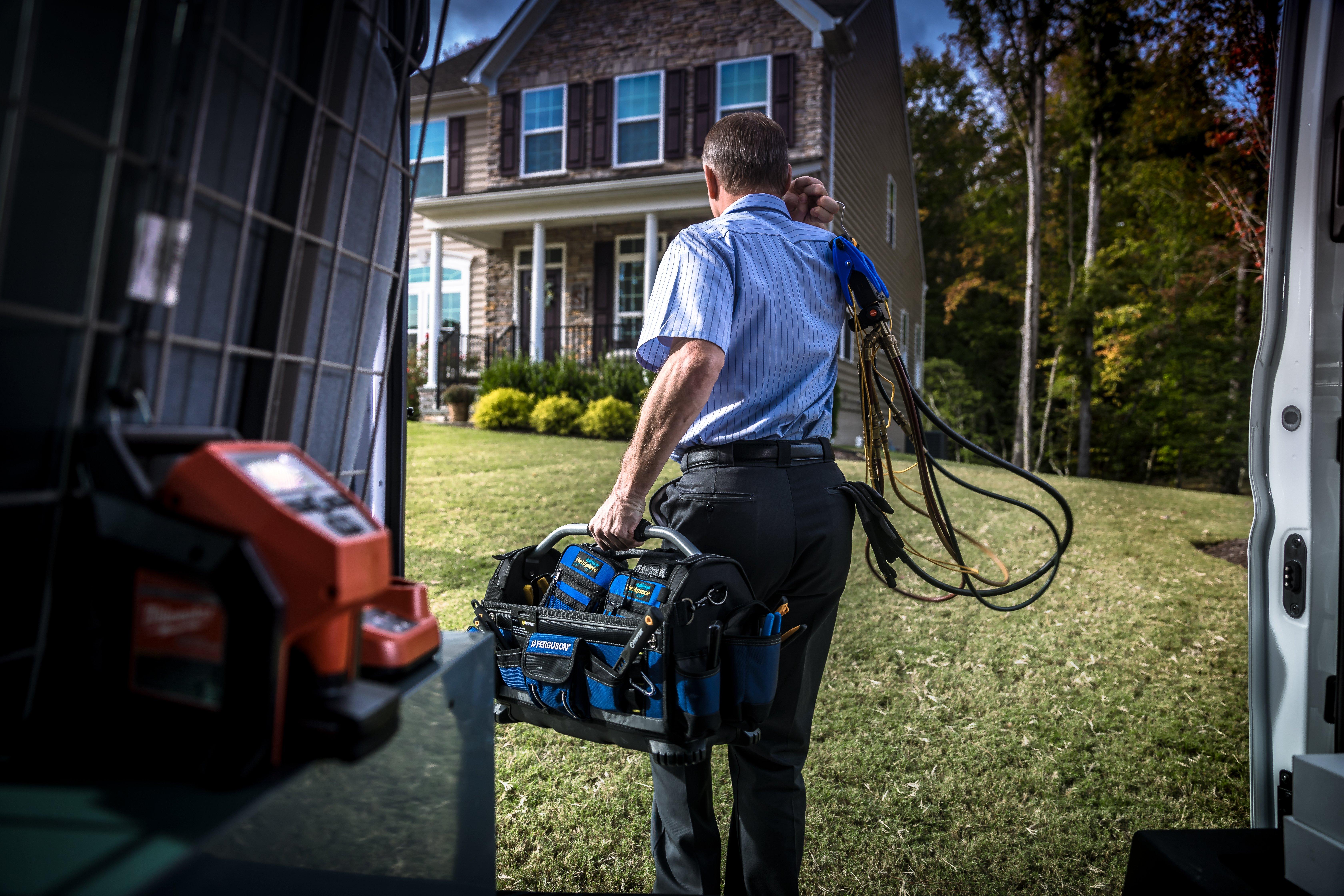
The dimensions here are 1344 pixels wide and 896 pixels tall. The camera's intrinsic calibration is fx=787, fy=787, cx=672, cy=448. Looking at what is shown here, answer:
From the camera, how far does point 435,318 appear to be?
13.0 meters

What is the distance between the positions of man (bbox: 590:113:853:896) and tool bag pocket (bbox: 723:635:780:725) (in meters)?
0.25

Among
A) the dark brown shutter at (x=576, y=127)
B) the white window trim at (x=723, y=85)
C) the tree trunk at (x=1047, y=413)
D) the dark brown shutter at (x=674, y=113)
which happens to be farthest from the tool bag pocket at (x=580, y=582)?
the tree trunk at (x=1047, y=413)

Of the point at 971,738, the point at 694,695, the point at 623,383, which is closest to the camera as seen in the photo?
the point at 694,695

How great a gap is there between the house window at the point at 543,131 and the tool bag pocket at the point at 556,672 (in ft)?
41.1

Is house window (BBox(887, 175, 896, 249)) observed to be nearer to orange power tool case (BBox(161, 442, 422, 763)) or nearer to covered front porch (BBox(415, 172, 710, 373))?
covered front porch (BBox(415, 172, 710, 373))

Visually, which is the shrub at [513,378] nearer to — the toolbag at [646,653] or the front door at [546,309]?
the front door at [546,309]

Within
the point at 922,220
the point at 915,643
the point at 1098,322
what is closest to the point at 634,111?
the point at 1098,322

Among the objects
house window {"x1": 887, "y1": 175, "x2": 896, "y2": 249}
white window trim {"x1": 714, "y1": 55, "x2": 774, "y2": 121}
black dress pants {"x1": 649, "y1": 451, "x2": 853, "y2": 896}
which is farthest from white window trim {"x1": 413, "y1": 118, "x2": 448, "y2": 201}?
black dress pants {"x1": 649, "y1": 451, "x2": 853, "y2": 896}

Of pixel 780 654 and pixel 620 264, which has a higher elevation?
pixel 620 264

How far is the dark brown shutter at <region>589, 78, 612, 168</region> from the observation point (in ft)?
41.4

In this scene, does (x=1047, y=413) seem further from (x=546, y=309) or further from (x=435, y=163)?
(x=435, y=163)

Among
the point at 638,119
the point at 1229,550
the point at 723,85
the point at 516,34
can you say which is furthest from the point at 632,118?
the point at 1229,550

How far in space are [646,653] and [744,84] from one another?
12.1 m

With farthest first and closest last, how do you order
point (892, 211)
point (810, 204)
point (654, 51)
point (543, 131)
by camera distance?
point (892, 211) < point (543, 131) < point (654, 51) < point (810, 204)
